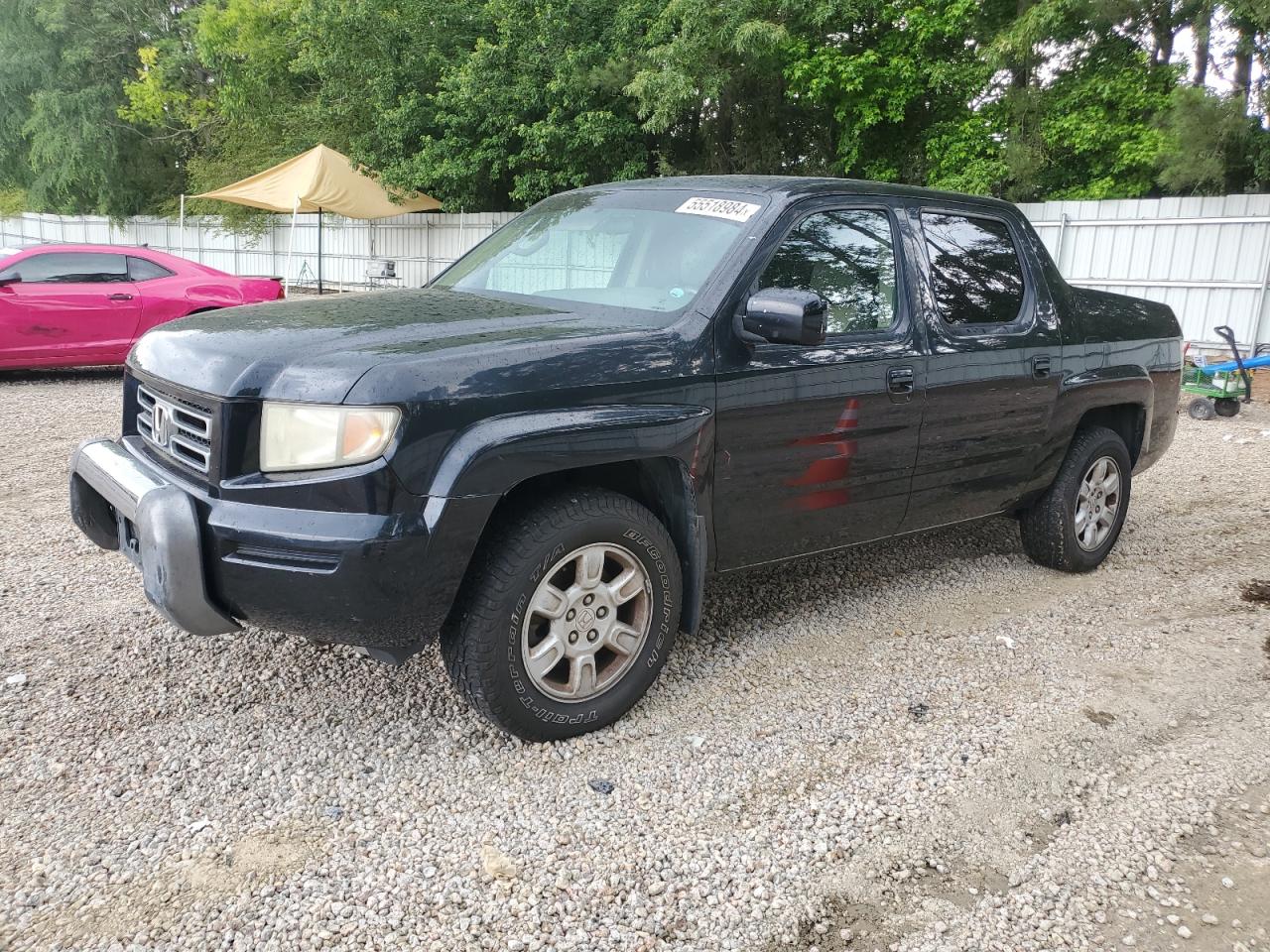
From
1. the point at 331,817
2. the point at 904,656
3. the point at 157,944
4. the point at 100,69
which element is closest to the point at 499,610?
the point at 331,817

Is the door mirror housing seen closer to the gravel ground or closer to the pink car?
the gravel ground

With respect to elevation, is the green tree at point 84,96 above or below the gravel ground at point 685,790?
above

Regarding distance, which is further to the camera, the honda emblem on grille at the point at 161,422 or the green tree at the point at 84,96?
the green tree at the point at 84,96

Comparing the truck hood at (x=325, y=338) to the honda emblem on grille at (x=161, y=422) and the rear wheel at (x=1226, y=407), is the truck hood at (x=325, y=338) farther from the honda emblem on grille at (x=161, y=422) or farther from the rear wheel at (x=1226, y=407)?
the rear wheel at (x=1226, y=407)

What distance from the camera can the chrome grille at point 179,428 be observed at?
9.66ft

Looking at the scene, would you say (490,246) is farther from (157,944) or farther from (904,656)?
(157,944)

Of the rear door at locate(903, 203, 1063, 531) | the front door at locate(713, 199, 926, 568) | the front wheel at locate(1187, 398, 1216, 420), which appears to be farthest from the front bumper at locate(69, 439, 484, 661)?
the front wheel at locate(1187, 398, 1216, 420)

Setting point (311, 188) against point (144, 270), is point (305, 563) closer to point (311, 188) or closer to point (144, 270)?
point (144, 270)

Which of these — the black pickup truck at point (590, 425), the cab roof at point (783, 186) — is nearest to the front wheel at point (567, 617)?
the black pickup truck at point (590, 425)

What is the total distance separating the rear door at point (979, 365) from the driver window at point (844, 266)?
233 millimetres

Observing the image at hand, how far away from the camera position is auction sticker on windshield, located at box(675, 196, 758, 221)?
3.71 meters

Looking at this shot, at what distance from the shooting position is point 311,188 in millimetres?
18266

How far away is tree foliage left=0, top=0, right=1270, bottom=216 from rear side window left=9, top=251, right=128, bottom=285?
8791 mm

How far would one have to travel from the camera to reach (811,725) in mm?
3486
